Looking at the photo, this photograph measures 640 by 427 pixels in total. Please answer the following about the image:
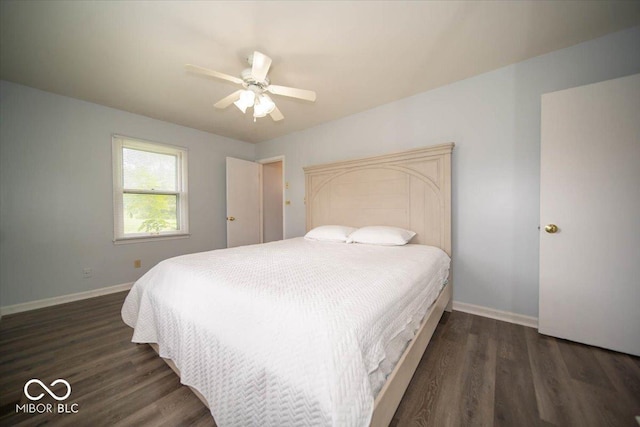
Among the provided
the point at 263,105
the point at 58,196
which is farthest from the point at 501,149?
the point at 58,196

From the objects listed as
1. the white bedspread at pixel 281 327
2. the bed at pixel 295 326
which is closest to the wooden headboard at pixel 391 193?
the bed at pixel 295 326

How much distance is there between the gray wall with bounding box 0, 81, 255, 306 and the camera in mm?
2289

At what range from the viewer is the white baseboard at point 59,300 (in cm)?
227

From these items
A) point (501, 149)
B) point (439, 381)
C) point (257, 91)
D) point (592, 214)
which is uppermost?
point (257, 91)

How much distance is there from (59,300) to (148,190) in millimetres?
1551

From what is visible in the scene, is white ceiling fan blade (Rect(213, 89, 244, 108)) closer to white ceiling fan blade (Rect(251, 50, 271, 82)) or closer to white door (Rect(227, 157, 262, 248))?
white ceiling fan blade (Rect(251, 50, 271, 82))

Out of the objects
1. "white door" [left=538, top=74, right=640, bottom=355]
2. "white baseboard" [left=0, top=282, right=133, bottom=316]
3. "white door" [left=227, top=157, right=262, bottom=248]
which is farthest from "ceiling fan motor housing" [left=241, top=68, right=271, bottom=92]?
"white baseboard" [left=0, top=282, right=133, bottom=316]

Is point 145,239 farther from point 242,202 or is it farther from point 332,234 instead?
point 332,234

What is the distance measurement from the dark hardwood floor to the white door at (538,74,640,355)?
8.4 inches

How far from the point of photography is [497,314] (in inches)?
83.7

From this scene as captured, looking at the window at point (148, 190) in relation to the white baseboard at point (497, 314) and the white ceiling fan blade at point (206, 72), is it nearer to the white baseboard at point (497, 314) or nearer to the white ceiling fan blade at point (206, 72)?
the white ceiling fan blade at point (206, 72)

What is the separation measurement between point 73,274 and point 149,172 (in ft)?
4.95

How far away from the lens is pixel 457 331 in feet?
6.31

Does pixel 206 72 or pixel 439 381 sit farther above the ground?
pixel 206 72
